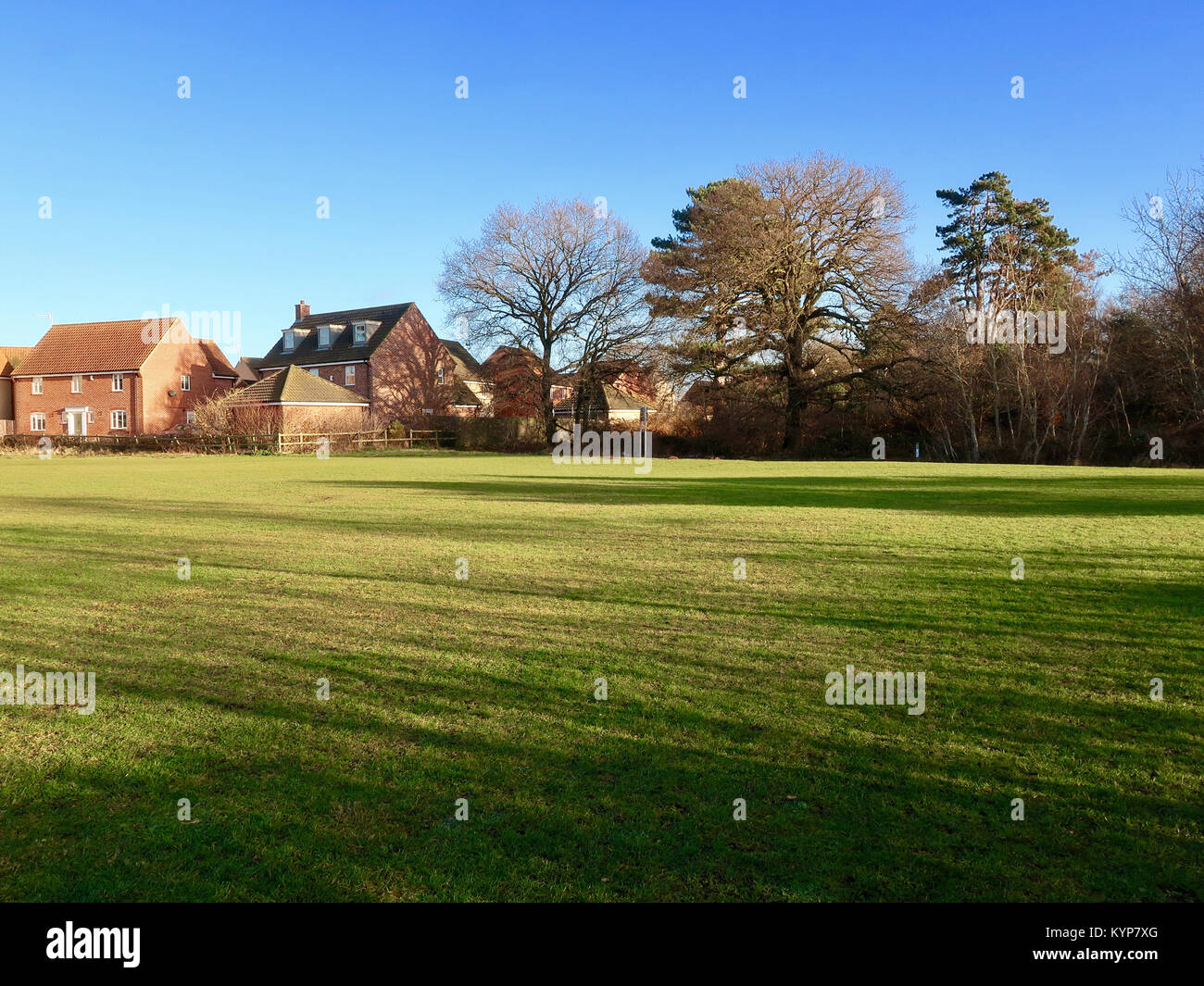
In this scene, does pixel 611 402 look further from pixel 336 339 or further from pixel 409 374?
pixel 336 339

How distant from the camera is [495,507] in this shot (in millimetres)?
18438

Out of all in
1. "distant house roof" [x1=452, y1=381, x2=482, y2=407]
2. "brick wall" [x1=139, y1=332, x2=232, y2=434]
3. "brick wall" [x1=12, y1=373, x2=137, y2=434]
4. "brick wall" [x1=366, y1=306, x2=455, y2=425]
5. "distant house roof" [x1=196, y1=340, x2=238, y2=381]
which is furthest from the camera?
"distant house roof" [x1=452, y1=381, x2=482, y2=407]

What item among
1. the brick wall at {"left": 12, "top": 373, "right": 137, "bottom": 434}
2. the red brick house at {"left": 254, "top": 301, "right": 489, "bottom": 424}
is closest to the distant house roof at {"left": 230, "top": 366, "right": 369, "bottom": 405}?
the red brick house at {"left": 254, "top": 301, "right": 489, "bottom": 424}

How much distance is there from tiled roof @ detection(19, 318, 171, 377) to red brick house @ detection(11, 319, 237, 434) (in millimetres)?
70

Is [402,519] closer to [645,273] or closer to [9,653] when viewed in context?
[9,653]

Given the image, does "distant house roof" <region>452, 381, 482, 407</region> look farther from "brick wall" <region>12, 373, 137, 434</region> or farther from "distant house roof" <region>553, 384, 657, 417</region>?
"brick wall" <region>12, 373, 137, 434</region>

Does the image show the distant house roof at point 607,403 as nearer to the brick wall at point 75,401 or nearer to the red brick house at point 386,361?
the red brick house at point 386,361

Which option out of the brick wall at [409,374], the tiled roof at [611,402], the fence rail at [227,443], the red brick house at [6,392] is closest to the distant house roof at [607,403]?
the tiled roof at [611,402]

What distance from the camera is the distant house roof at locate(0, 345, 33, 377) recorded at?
2843 inches

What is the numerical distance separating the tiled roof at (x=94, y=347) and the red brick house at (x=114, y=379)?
0.07 meters

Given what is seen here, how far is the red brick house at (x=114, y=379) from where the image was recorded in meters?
64.2

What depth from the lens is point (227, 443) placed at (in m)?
51.3

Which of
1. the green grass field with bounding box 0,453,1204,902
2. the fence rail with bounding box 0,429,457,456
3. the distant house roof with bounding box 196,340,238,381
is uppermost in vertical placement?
the distant house roof with bounding box 196,340,238,381
